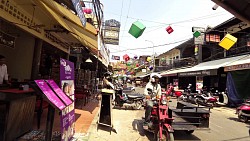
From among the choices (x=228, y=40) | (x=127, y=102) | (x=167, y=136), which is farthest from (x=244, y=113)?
(x=167, y=136)

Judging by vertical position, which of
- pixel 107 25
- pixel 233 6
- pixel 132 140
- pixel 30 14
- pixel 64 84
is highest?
pixel 107 25

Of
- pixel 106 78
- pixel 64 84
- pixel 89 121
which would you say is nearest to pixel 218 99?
pixel 106 78

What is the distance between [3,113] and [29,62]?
15.0 ft

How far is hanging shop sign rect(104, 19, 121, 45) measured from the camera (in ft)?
61.2

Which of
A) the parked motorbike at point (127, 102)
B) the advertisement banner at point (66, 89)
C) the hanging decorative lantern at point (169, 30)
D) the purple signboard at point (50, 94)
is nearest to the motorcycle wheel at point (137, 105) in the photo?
the parked motorbike at point (127, 102)

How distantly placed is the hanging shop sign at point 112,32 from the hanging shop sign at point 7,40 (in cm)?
1040

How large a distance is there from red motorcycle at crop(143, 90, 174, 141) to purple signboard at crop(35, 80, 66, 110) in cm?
291

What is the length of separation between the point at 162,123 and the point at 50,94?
3214 mm

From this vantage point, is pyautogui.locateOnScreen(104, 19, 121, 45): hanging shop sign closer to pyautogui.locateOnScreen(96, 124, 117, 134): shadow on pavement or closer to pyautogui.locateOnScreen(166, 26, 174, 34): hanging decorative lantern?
pyautogui.locateOnScreen(166, 26, 174, 34): hanging decorative lantern

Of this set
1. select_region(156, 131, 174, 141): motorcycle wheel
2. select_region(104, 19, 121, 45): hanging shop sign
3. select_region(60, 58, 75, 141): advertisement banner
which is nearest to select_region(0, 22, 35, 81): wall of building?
select_region(60, 58, 75, 141): advertisement banner

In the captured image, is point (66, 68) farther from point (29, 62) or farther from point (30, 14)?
point (29, 62)

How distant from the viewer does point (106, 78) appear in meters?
10.7

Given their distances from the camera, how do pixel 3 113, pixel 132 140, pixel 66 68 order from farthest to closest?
1. pixel 132 140
2. pixel 66 68
3. pixel 3 113

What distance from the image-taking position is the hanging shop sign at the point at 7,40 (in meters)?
7.97
